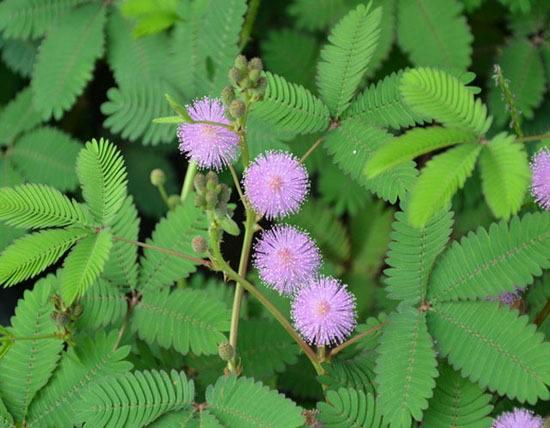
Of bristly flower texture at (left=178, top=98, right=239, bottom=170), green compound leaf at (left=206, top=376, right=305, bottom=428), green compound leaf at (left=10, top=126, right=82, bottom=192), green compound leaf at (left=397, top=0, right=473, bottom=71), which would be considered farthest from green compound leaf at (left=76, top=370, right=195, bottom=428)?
green compound leaf at (left=397, top=0, right=473, bottom=71)

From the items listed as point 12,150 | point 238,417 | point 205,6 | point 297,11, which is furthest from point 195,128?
point 12,150

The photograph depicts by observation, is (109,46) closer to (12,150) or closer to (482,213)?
(12,150)

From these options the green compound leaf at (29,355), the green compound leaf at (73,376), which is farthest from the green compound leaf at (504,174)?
the green compound leaf at (29,355)

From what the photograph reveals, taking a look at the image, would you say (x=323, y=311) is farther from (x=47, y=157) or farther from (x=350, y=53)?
(x=47, y=157)

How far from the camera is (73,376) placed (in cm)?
165

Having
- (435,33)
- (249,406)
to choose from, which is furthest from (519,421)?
(435,33)

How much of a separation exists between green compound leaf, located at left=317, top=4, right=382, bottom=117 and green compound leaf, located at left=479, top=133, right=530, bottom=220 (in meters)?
0.54

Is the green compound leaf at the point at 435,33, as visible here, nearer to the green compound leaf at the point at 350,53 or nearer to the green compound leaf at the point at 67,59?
the green compound leaf at the point at 350,53

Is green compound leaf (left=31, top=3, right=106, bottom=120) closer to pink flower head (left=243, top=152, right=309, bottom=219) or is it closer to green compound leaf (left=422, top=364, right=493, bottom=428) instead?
pink flower head (left=243, top=152, right=309, bottom=219)

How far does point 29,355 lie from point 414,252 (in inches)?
33.0

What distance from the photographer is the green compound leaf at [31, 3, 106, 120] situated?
2.23 metres

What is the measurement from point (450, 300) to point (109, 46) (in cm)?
131

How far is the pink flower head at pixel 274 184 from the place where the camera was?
1.45 m

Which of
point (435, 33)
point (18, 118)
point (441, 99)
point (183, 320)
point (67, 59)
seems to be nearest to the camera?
point (441, 99)
